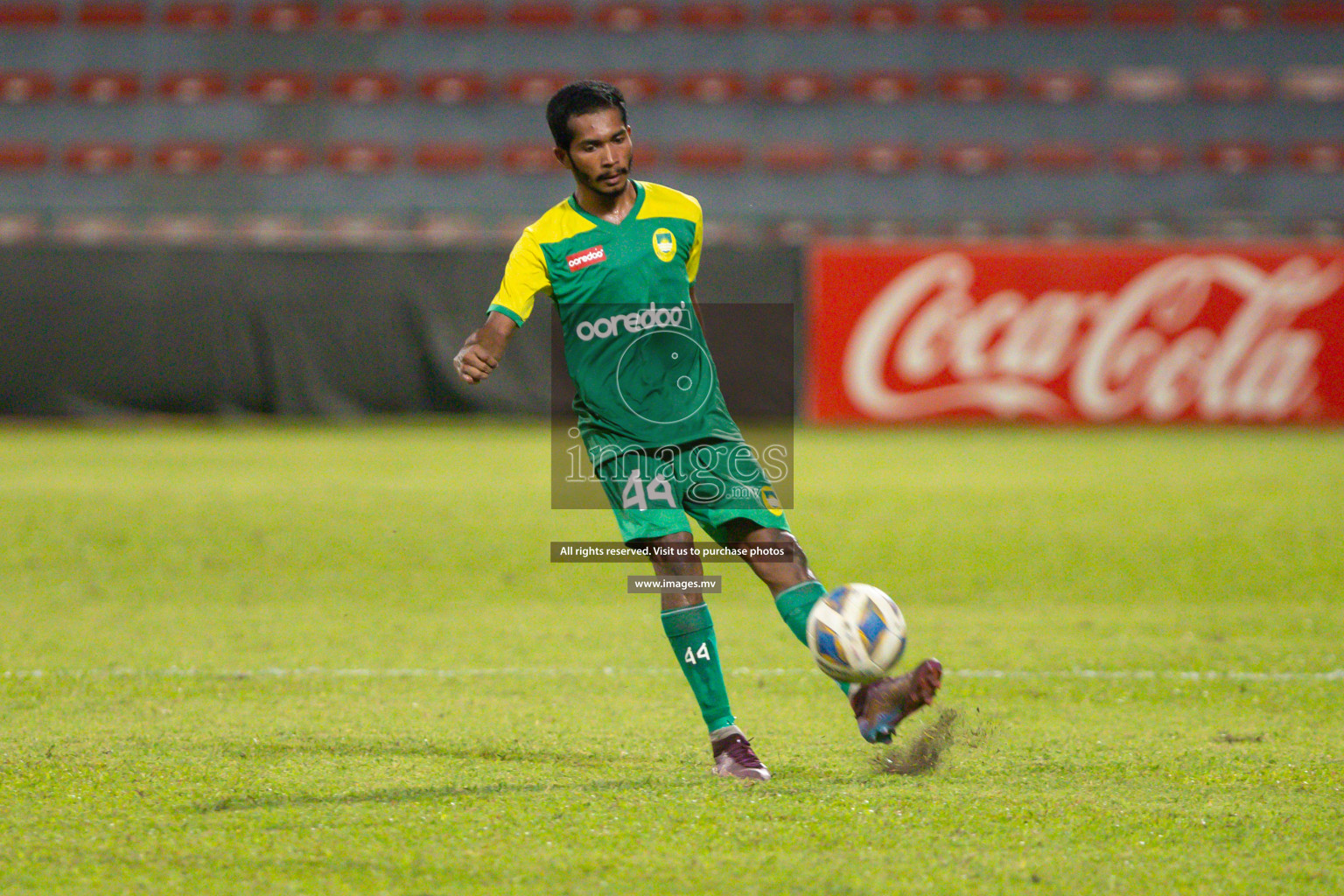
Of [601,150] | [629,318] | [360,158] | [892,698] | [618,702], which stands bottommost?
[618,702]

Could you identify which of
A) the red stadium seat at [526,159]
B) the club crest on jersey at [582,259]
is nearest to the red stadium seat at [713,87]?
the red stadium seat at [526,159]

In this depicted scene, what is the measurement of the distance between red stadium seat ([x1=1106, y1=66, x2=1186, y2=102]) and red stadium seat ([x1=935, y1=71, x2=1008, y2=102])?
5.11 feet

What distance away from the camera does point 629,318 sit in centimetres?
428

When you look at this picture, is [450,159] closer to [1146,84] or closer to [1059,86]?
[1059,86]

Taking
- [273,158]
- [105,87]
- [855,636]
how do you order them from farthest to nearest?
[105,87], [273,158], [855,636]

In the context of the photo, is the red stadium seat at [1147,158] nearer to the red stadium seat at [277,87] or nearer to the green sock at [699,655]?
the red stadium seat at [277,87]

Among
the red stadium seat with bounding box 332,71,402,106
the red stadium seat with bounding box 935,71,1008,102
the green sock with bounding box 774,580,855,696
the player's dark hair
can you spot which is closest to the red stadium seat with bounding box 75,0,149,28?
the red stadium seat with bounding box 332,71,402,106

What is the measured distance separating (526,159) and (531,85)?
119cm

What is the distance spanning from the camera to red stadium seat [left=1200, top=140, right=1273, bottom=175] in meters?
21.0

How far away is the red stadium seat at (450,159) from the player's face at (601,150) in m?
17.3

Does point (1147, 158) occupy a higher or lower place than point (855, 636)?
higher

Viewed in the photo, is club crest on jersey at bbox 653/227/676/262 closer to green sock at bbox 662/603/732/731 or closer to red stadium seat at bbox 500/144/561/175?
green sock at bbox 662/603/732/731

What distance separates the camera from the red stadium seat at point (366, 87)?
21406 mm

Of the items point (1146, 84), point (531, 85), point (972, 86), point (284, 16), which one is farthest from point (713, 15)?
point (1146, 84)
